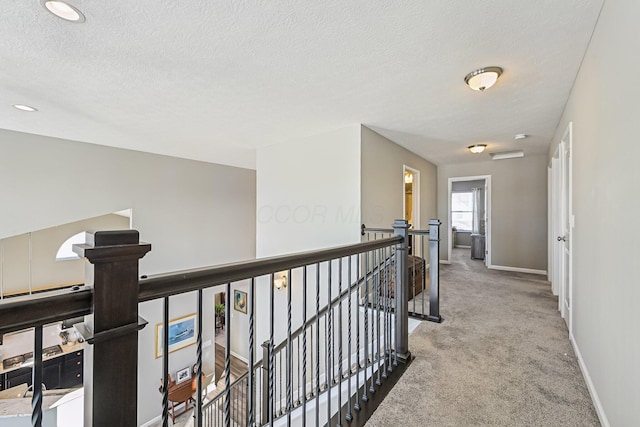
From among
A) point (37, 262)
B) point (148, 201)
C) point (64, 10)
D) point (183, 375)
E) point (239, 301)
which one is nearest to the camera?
point (64, 10)

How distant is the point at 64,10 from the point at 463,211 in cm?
1006

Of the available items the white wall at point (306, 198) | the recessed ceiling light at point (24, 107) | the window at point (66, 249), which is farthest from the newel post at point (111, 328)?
the window at point (66, 249)

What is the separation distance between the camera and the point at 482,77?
89.4 inches

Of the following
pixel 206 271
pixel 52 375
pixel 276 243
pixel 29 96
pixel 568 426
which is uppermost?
pixel 29 96

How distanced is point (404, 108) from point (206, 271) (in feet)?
9.50

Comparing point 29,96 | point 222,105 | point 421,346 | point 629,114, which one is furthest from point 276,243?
point 629,114

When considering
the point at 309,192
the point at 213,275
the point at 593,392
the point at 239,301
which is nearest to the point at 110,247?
the point at 213,275

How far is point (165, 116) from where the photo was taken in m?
3.31

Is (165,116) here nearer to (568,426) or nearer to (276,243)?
(276,243)

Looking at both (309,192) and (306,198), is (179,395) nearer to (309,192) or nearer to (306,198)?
(306,198)

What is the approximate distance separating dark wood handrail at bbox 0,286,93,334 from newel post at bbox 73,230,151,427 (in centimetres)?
3

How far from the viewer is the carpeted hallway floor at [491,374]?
164 centimetres

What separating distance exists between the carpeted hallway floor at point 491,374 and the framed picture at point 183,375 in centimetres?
516

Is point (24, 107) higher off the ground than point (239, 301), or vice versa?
point (24, 107)
